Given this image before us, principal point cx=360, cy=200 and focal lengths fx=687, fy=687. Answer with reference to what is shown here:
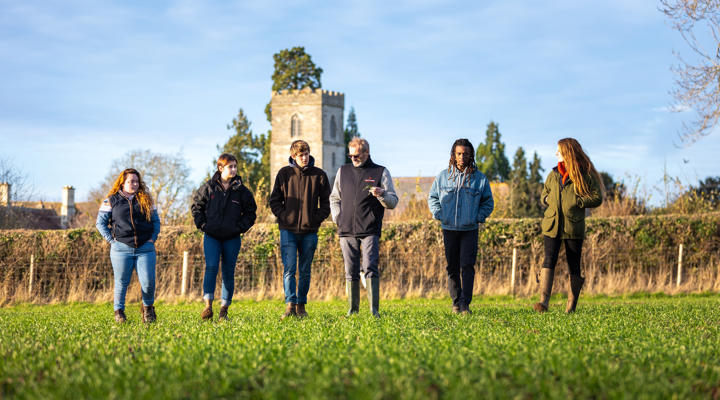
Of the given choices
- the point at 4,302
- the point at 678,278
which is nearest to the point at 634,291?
the point at 678,278

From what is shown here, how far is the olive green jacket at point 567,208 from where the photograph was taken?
8406mm

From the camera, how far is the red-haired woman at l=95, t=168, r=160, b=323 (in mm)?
7969

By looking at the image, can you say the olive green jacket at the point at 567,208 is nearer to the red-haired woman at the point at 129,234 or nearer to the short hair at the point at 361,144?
the short hair at the point at 361,144

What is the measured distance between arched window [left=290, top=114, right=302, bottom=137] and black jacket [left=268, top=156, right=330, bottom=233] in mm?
78209

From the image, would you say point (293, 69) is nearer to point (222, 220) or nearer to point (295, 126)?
point (295, 126)

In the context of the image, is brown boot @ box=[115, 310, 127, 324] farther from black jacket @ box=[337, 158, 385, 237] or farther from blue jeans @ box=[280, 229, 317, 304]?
black jacket @ box=[337, 158, 385, 237]

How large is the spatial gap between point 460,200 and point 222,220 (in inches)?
111

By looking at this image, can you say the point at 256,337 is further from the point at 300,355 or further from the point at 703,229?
the point at 703,229

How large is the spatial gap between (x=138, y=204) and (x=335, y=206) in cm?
233

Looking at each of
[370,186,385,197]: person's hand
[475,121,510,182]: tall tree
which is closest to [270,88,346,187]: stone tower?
[475,121,510,182]: tall tree

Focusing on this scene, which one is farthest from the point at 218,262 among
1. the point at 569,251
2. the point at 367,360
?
the point at 569,251

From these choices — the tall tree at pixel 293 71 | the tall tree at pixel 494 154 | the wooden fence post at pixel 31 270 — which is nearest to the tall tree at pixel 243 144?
the tall tree at pixel 293 71

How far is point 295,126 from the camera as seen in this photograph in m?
86.4

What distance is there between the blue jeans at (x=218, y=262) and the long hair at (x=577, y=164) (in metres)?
4.12
